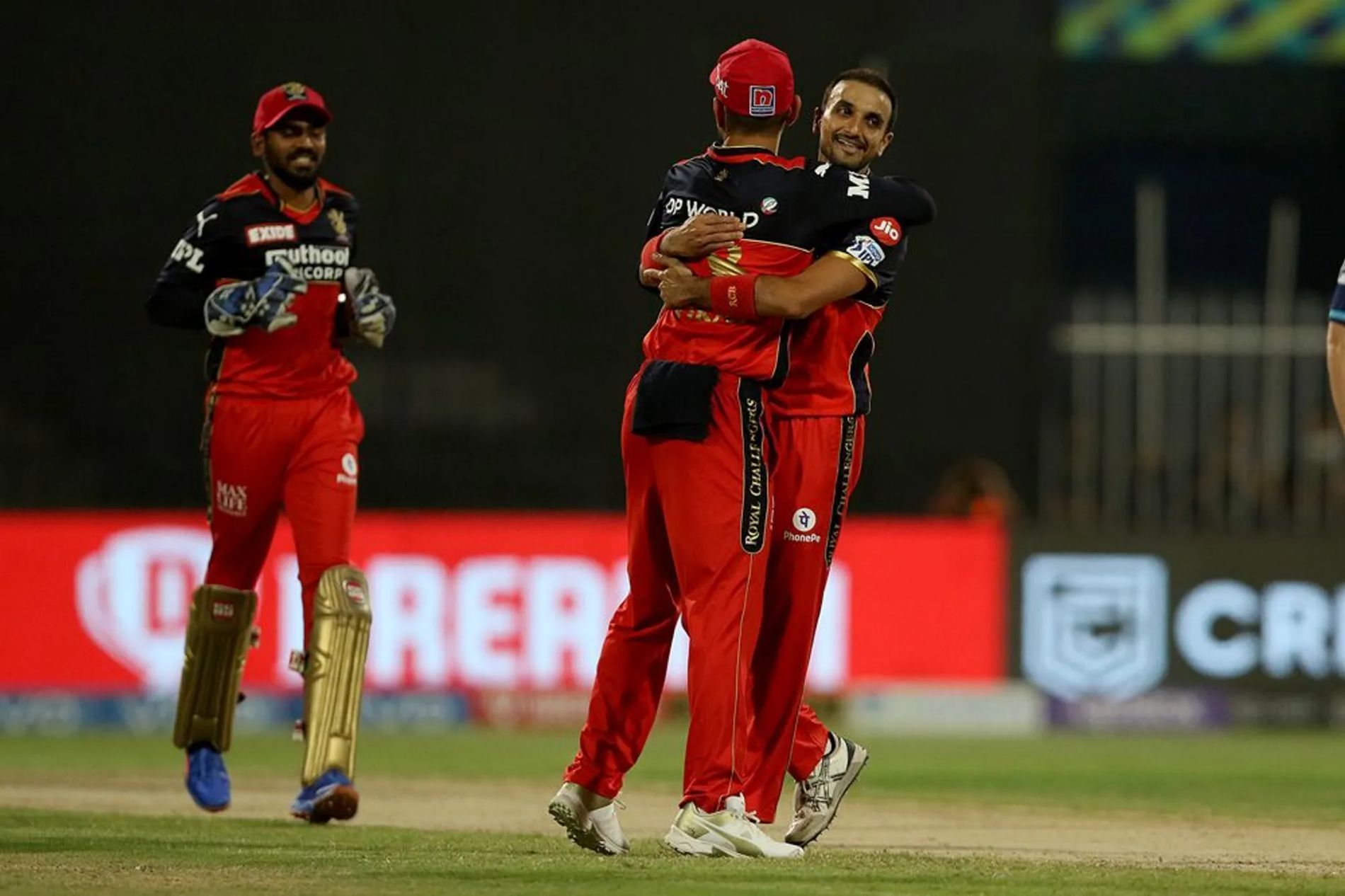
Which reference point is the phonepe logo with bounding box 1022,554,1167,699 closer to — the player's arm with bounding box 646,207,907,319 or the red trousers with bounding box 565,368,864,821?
the red trousers with bounding box 565,368,864,821

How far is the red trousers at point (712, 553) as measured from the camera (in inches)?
254

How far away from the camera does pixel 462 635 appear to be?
14.1 meters

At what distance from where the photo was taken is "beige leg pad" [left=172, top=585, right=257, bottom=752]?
27.8ft

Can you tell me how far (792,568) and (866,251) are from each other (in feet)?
2.82

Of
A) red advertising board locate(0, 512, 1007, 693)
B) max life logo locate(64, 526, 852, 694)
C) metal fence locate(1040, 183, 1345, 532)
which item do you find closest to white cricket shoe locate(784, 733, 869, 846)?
max life logo locate(64, 526, 852, 694)

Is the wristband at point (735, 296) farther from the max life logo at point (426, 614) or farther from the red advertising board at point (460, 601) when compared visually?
the red advertising board at point (460, 601)

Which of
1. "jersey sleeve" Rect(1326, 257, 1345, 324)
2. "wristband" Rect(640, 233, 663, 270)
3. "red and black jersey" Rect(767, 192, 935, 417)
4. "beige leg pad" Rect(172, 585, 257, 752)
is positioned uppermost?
"wristband" Rect(640, 233, 663, 270)

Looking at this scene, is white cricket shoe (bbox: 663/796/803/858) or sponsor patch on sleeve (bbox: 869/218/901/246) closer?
white cricket shoe (bbox: 663/796/803/858)

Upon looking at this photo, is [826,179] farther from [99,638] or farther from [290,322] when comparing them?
[99,638]

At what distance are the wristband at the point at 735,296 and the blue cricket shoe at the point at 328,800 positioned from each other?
6.95ft

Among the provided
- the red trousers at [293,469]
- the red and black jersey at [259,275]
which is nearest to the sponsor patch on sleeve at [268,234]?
the red and black jersey at [259,275]

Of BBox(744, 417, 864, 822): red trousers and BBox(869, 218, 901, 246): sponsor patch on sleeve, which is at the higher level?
BBox(869, 218, 901, 246): sponsor patch on sleeve

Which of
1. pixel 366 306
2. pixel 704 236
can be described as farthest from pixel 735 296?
pixel 366 306

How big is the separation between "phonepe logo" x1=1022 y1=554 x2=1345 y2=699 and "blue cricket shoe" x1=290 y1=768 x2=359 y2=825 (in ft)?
24.1
